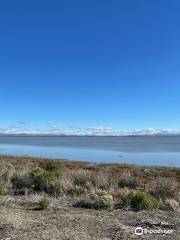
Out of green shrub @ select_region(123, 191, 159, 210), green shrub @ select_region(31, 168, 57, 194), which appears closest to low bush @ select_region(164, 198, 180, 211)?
green shrub @ select_region(123, 191, 159, 210)

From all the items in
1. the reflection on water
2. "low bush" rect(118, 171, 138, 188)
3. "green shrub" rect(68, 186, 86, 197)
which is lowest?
the reflection on water

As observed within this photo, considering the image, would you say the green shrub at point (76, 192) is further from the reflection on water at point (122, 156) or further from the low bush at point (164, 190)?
the reflection on water at point (122, 156)

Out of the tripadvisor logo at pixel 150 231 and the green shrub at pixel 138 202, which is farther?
the green shrub at pixel 138 202

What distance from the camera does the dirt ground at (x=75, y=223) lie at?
6.62 metres

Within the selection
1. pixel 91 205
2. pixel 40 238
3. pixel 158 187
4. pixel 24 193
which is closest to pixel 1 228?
pixel 40 238

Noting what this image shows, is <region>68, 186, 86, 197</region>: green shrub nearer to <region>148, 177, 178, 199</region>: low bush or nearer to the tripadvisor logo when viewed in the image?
<region>148, 177, 178, 199</region>: low bush

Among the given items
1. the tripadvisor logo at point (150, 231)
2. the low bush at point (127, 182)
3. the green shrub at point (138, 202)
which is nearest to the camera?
the tripadvisor logo at point (150, 231)

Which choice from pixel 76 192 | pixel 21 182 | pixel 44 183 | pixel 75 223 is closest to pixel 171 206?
pixel 76 192

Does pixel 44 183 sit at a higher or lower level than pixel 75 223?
higher

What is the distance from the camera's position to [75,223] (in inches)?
294

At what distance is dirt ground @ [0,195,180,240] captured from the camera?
6.62 metres

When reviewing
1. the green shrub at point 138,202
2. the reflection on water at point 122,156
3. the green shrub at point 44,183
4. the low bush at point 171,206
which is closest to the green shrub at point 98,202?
the green shrub at point 138,202

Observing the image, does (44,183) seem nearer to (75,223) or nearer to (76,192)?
(76,192)

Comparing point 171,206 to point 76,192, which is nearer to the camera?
point 171,206
